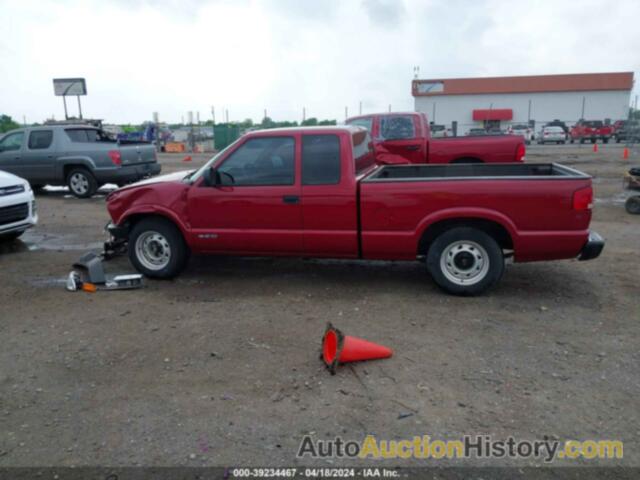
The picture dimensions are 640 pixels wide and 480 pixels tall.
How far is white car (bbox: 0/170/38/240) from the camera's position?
746 cm

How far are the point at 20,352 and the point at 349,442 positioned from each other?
301 centimetres

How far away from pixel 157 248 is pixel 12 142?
31.6 feet

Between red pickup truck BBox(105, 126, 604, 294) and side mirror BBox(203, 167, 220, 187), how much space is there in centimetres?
1

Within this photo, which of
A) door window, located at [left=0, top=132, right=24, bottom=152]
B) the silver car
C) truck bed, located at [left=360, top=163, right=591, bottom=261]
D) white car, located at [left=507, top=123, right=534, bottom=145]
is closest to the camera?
truck bed, located at [left=360, top=163, right=591, bottom=261]

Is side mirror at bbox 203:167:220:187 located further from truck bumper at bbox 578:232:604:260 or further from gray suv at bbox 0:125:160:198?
gray suv at bbox 0:125:160:198

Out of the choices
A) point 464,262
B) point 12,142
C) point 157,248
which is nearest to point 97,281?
point 157,248

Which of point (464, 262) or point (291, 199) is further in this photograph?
point (291, 199)

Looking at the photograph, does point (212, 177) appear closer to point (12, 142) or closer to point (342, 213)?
point (342, 213)

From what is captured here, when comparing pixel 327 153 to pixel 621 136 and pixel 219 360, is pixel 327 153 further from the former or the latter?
pixel 621 136

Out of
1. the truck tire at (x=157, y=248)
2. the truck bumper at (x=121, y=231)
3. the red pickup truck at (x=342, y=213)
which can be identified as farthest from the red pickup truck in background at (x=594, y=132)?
the truck bumper at (x=121, y=231)

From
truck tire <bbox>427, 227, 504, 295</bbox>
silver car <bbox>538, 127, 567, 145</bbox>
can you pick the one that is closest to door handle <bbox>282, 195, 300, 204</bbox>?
truck tire <bbox>427, 227, 504, 295</bbox>

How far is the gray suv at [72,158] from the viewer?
12.7 meters

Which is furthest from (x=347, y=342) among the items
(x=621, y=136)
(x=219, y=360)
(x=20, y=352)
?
(x=621, y=136)

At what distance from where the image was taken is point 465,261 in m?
5.42
